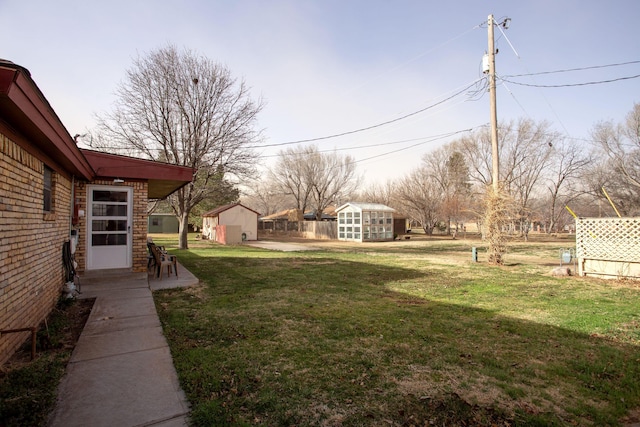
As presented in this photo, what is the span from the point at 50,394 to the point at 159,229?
147 feet

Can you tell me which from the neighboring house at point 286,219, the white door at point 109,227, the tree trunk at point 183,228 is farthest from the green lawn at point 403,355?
the neighboring house at point 286,219

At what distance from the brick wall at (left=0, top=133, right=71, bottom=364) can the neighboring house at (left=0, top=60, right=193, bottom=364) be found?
0.03 ft

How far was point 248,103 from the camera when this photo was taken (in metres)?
18.5

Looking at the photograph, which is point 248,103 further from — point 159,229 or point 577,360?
point 159,229

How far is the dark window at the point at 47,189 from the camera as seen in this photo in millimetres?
5090

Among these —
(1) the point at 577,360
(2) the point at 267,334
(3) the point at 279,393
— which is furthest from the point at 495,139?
(3) the point at 279,393

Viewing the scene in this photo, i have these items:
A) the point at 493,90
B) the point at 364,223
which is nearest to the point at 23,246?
the point at 493,90

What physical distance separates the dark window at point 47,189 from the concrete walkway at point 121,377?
1834 mm

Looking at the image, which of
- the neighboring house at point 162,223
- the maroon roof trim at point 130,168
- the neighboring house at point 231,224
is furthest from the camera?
the neighboring house at point 162,223

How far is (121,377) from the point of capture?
3010mm

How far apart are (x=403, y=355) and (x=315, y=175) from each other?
36971 mm

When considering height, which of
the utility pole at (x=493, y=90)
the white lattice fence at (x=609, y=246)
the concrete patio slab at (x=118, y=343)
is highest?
the utility pole at (x=493, y=90)

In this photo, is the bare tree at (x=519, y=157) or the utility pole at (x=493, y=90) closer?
the utility pole at (x=493, y=90)

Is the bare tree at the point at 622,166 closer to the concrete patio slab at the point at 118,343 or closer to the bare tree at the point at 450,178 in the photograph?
the bare tree at the point at 450,178
